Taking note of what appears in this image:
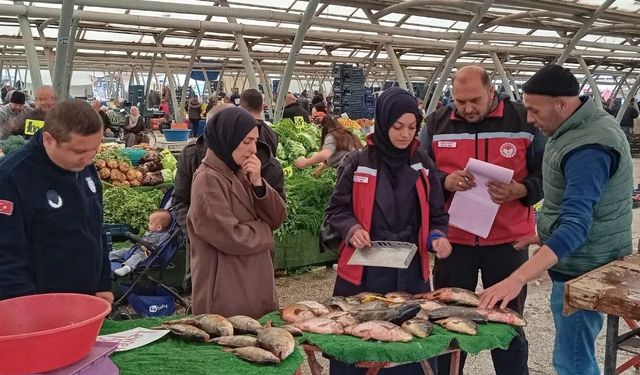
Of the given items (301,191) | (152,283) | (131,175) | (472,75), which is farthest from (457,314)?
(131,175)

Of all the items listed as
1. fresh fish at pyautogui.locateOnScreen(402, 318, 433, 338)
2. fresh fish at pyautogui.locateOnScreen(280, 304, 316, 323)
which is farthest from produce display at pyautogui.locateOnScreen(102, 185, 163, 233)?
fresh fish at pyautogui.locateOnScreen(402, 318, 433, 338)

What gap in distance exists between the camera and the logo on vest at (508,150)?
323 cm

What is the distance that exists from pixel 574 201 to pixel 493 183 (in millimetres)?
697

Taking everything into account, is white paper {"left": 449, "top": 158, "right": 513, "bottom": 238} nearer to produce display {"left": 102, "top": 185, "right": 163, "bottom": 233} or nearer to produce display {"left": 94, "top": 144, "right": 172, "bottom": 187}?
produce display {"left": 102, "top": 185, "right": 163, "bottom": 233}

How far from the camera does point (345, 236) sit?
294 centimetres

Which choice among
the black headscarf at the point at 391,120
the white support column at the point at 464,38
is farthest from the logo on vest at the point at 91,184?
the white support column at the point at 464,38

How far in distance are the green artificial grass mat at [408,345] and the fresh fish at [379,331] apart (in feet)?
0.08

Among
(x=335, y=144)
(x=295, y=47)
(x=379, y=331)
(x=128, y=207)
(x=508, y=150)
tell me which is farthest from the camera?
(x=295, y=47)

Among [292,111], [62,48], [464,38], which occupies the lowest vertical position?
[292,111]

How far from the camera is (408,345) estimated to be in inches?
91.4

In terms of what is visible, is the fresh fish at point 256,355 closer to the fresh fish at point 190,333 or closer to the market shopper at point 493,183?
the fresh fish at point 190,333

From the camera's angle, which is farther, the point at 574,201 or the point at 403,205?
the point at 403,205

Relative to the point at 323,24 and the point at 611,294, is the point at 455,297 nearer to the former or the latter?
the point at 611,294

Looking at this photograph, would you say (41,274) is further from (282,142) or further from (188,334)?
(282,142)
